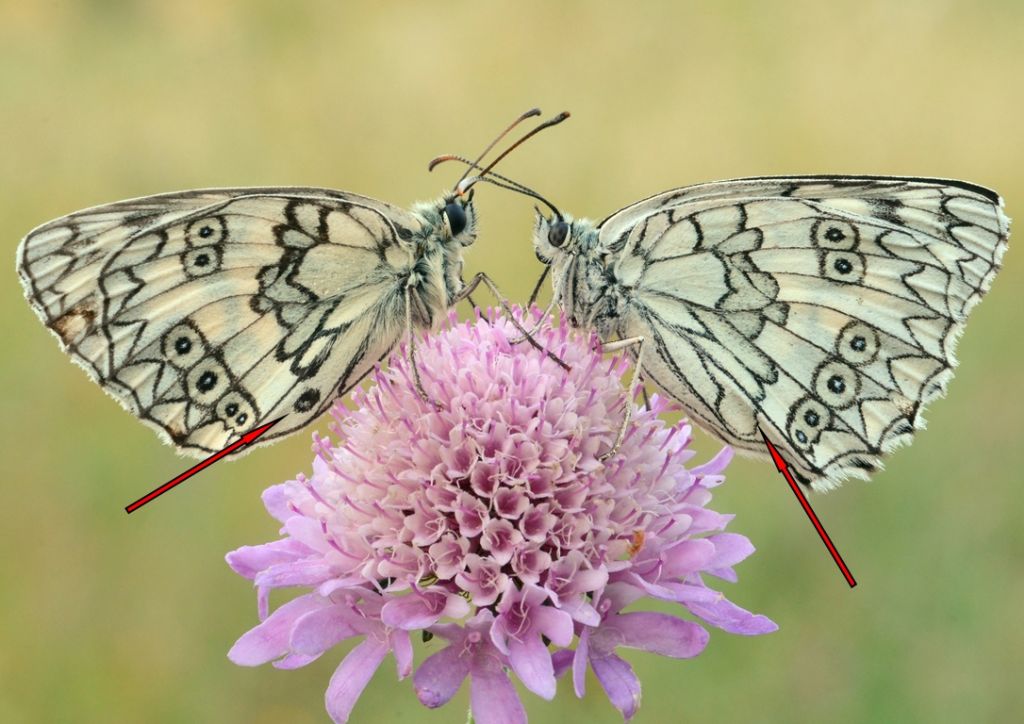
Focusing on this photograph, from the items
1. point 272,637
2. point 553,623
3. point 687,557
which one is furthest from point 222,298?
point 687,557

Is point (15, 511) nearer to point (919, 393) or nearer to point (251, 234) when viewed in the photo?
point (251, 234)

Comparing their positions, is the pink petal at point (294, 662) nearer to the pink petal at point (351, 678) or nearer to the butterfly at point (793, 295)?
the pink petal at point (351, 678)

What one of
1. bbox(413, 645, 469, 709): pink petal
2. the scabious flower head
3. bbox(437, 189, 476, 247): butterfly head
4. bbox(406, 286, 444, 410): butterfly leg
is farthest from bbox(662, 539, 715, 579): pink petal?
bbox(437, 189, 476, 247): butterfly head

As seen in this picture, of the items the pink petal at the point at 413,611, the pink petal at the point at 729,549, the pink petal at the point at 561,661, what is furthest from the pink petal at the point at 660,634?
the pink petal at the point at 413,611

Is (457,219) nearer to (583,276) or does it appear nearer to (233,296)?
(583,276)

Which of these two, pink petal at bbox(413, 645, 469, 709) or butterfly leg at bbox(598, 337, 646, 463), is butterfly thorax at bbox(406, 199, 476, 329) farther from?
pink petal at bbox(413, 645, 469, 709)
